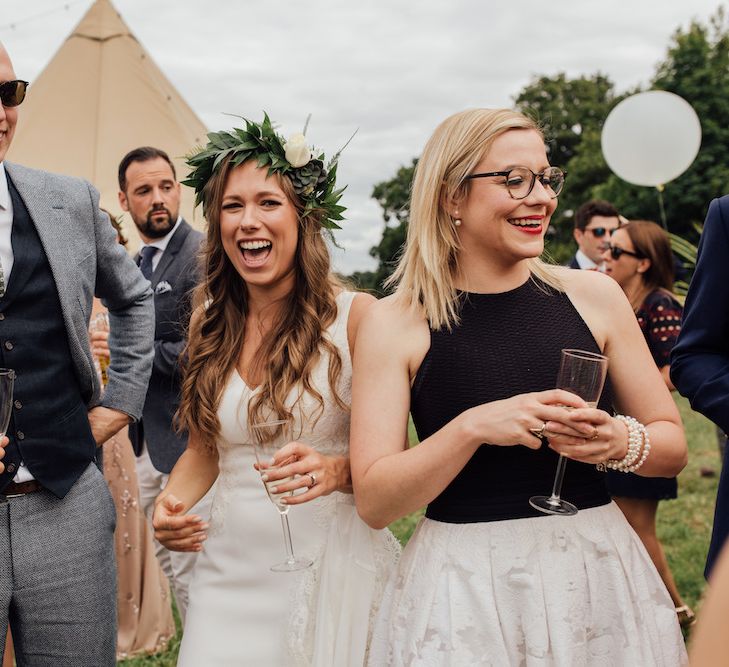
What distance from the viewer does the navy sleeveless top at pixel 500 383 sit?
2.42 meters

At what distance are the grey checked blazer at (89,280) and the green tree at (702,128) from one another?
29831 millimetres

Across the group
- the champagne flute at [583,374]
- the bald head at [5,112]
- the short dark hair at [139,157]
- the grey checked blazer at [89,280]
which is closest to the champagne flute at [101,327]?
the short dark hair at [139,157]

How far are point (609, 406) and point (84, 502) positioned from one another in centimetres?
168

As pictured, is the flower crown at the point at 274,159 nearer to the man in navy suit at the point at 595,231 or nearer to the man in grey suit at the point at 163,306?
the man in grey suit at the point at 163,306

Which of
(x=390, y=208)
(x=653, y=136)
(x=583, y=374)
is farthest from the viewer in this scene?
(x=390, y=208)

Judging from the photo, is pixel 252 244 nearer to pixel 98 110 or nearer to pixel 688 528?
pixel 688 528

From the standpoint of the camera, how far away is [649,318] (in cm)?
572

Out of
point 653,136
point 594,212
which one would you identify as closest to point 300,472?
point 594,212

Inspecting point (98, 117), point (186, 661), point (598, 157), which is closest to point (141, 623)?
point (186, 661)

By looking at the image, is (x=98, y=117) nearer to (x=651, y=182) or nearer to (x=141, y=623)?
(x=651, y=182)

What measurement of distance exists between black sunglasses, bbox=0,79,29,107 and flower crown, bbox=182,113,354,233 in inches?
25.9

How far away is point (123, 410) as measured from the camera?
3104 mm

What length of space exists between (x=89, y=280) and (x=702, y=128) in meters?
32.4

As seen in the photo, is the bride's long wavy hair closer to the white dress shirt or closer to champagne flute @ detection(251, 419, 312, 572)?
champagne flute @ detection(251, 419, 312, 572)
